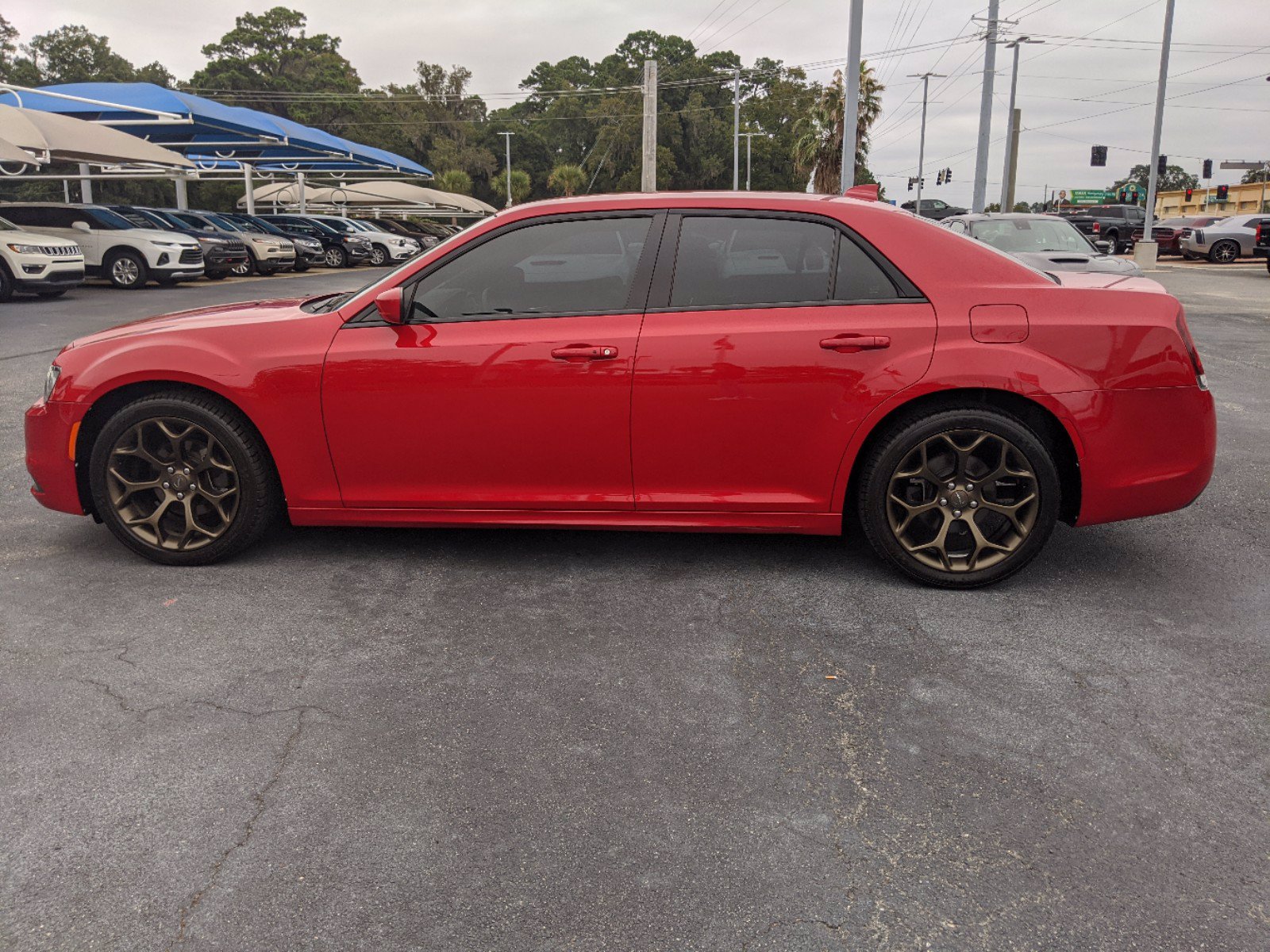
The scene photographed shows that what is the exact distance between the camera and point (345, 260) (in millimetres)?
32062

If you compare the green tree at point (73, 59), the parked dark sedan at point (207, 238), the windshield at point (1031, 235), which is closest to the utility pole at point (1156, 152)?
the windshield at point (1031, 235)

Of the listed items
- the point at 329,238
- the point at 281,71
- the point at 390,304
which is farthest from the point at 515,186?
the point at 390,304

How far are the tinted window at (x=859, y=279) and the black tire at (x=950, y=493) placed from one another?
1.68 feet

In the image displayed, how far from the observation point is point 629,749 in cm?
296

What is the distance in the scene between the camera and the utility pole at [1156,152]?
30.8m

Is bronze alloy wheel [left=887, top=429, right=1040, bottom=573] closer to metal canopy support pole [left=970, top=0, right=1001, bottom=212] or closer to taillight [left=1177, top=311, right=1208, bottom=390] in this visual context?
taillight [left=1177, top=311, right=1208, bottom=390]

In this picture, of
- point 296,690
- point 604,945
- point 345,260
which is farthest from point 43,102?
point 604,945

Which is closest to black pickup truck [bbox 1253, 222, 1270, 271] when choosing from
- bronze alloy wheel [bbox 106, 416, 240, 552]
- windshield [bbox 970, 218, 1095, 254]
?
windshield [bbox 970, 218, 1095, 254]

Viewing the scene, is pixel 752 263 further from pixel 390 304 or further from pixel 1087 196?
pixel 1087 196

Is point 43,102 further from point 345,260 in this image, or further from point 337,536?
point 337,536

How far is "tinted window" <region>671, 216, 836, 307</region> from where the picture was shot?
165 inches

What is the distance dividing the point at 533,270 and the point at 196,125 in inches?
1087

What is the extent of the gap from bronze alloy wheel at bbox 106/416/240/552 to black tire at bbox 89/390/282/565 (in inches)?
0.6

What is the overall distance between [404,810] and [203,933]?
0.57 metres
